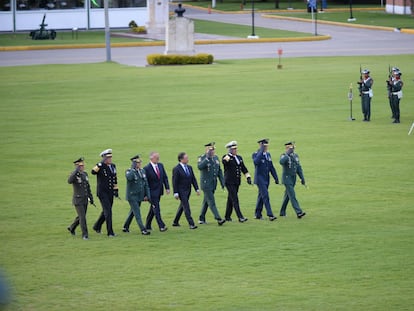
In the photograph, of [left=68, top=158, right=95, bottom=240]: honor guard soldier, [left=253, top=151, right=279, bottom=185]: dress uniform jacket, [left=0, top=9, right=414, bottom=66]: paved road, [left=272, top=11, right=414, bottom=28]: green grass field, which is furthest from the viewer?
[left=272, top=11, right=414, bottom=28]: green grass field

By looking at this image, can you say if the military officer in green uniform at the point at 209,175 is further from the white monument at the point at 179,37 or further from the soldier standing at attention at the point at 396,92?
the white monument at the point at 179,37

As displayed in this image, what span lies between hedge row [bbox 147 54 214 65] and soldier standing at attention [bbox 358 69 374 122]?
19254mm

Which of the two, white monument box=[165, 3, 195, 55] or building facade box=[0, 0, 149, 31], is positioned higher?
building facade box=[0, 0, 149, 31]

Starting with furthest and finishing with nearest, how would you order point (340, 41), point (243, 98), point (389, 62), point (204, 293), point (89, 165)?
point (340, 41), point (389, 62), point (243, 98), point (89, 165), point (204, 293)

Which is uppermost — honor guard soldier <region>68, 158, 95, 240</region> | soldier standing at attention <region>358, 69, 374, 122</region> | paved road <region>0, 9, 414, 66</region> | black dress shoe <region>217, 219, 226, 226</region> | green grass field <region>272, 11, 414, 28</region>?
green grass field <region>272, 11, 414, 28</region>

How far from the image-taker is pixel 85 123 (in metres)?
35.0

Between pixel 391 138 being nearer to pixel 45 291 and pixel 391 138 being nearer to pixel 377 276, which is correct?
pixel 377 276

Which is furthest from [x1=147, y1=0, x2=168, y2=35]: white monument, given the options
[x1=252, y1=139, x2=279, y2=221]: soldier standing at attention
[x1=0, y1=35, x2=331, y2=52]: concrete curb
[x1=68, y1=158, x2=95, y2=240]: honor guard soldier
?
[x1=68, y1=158, x2=95, y2=240]: honor guard soldier

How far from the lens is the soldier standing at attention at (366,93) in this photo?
33531mm

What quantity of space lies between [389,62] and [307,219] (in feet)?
104

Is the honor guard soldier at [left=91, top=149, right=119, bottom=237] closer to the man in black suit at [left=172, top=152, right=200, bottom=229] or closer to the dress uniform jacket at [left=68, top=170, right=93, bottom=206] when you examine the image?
the dress uniform jacket at [left=68, top=170, right=93, bottom=206]

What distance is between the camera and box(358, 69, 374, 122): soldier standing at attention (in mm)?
33531

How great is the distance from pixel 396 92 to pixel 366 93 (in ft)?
3.24

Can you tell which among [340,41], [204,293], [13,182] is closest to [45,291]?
[204,293]
